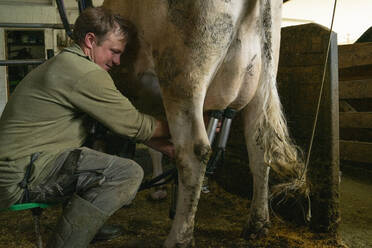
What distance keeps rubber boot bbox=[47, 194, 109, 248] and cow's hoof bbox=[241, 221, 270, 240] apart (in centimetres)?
114

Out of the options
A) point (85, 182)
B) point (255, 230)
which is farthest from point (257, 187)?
point (85, 182)

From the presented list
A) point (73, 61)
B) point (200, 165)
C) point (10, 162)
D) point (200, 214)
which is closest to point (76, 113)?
point (73, 61)

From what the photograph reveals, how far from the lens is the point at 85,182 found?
1575 mm

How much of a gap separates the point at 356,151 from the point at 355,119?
0.40 m

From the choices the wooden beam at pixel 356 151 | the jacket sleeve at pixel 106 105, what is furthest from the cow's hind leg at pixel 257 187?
the wooden beam at pixel 356 151

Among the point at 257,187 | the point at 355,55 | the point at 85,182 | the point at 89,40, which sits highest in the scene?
the point at 355,55

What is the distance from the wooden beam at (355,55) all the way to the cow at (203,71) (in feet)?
7.28

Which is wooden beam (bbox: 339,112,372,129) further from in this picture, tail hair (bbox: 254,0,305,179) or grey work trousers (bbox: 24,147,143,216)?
grey work trousers (bbox: 24,147,143,216)

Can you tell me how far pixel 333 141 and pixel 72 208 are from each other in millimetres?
1719

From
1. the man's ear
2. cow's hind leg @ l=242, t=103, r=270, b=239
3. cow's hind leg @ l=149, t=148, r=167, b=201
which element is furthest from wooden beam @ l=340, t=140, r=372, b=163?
the man's ear

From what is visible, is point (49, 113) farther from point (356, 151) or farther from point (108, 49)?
point (356, 151)

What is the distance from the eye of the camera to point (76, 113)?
1694 millimetres

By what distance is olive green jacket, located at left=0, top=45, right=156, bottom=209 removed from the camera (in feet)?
5.01

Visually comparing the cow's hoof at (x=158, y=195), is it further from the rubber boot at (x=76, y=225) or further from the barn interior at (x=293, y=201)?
the rubber boot at (x=76, y=225)
